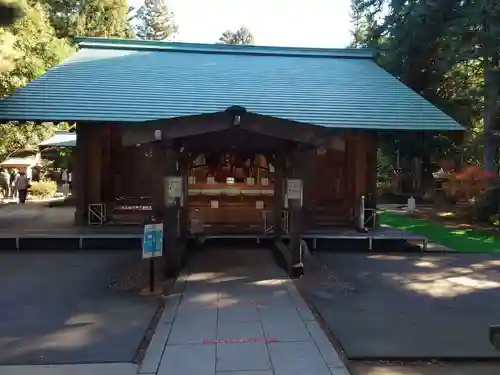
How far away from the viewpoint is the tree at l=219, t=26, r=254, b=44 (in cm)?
6272

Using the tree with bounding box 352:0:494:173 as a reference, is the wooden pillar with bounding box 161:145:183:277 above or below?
below

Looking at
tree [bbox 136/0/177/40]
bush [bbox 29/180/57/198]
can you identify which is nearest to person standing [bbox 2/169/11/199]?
bush [bbox 29/180/57/198]

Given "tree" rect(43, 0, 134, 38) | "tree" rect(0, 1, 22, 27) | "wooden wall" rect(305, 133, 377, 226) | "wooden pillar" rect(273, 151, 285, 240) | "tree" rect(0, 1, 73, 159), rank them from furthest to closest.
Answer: "tree" rect(43, 0, 134, 38) → "tree" rect(0, 1, 73, 159) → "wooden wall" rect(305, 133, 377, 226) → "wooden pillar" rect(273, 151, 285, 240) → "tree" rect(0, 1, 22, 27)

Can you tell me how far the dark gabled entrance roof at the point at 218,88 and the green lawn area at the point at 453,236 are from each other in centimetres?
317

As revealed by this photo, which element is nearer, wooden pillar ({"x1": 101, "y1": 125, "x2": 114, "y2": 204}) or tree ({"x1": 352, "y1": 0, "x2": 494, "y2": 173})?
wooden pillar ({"x1": 101, "y1": 125, "x2": 114, "y2": 204})

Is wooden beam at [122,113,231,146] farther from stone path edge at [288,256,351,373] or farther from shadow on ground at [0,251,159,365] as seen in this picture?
stone path edge at [288,256,351,373]

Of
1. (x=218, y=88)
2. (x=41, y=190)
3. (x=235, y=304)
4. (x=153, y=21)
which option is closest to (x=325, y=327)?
(x=235, y=304)

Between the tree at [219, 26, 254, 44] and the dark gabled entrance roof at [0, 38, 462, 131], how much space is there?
4737cm

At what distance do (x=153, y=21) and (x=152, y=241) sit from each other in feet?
180

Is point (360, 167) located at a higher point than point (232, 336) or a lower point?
higher

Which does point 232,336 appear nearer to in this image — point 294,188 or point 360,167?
point 294,188

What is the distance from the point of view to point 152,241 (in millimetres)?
6781

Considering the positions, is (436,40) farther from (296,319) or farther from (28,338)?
(28,338)

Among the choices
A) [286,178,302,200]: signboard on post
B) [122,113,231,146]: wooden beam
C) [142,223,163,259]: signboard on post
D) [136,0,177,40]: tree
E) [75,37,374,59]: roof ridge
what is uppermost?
[136,0,177,40]: tree
